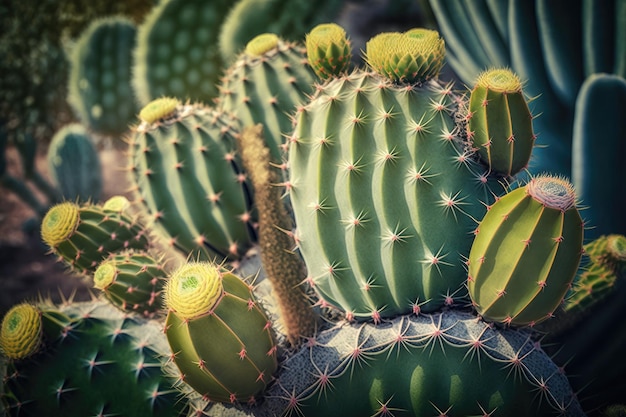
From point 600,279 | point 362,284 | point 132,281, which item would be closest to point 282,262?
point 362,284

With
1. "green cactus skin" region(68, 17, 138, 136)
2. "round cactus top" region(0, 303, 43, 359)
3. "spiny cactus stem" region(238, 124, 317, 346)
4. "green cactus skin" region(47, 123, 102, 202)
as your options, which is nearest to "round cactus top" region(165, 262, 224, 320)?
"spiny cactus stem" region(238, 124, 317, 346)

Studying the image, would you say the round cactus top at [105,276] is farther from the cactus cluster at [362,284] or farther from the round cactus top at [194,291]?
the round cactus top at [194,291]

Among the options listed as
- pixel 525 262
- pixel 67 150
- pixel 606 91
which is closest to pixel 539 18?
pixel 606 91

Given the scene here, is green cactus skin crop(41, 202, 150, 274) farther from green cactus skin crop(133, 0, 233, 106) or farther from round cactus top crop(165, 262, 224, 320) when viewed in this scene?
green cactus skin crop(133, 0, 233, 106)

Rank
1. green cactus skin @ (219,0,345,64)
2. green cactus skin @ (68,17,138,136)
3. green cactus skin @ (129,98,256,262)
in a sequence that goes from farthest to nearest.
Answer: green cactus skin @ (68,17,138,136) → green cactus skin @ (219,0,345,64) → green cactus skin @ (129,98,256,262)

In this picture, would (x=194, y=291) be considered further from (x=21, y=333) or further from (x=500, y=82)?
(x=500, y=82)

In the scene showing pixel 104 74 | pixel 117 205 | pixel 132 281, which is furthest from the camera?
pixel 104 74
